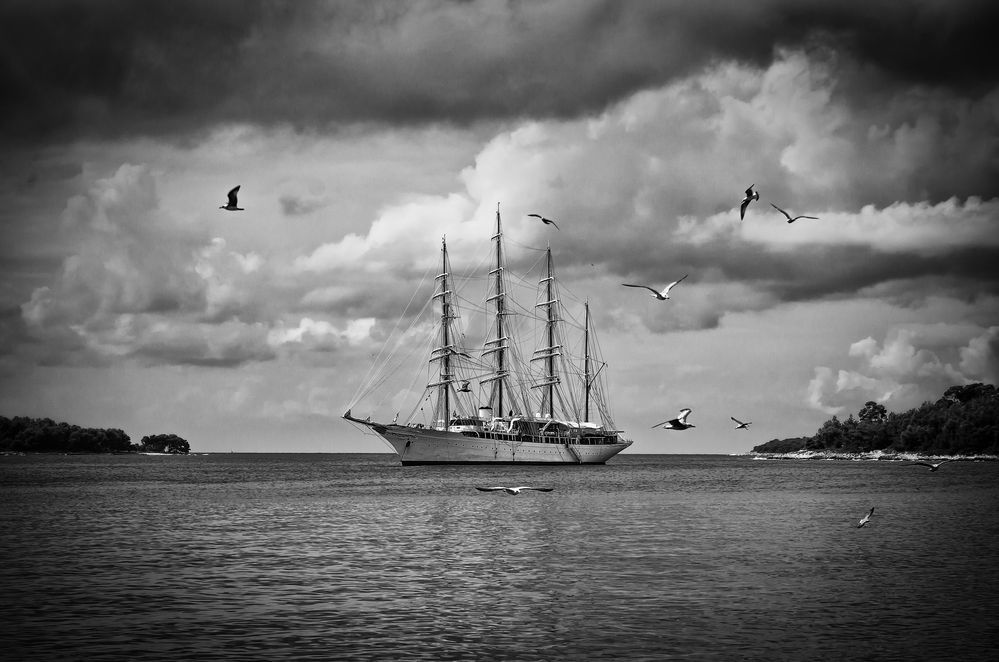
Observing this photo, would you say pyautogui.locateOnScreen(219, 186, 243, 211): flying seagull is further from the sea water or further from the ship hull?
the ship hull

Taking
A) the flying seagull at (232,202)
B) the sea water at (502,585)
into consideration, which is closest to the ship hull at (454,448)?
the sea water at (502,585)

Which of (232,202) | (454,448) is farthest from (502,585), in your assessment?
(454,448)

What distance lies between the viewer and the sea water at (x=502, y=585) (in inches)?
964

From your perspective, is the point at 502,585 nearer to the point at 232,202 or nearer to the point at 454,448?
the point at 232,202

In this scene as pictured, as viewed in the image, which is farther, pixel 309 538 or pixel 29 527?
pixel 29 527

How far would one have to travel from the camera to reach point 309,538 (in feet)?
→ 158

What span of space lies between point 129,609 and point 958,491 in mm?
79564

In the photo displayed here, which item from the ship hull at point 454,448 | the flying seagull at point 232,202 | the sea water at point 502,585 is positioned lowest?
the sea water at point 502,585

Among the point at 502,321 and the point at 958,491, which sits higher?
the point at 502,321

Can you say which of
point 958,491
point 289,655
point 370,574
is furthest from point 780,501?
point 289,655

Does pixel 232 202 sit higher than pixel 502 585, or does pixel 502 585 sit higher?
pixel 232 202

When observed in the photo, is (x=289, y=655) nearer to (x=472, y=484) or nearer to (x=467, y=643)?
(x=467, y=643)

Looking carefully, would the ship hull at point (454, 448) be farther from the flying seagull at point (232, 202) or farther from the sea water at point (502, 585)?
the flying seagull at point (232, 202)

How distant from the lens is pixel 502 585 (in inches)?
1319
